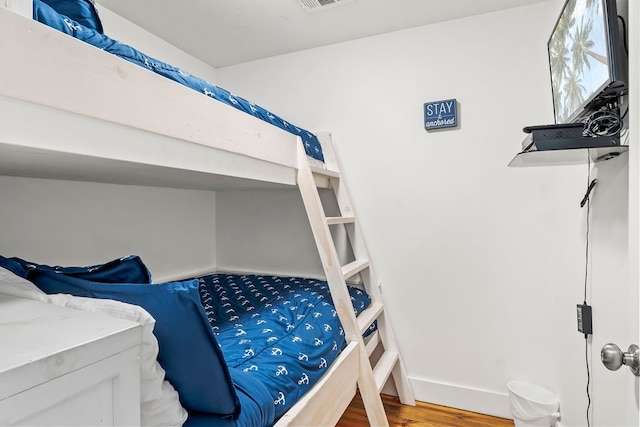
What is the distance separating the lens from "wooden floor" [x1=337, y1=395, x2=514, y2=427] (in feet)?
6.51

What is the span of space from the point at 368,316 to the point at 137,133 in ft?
4.98

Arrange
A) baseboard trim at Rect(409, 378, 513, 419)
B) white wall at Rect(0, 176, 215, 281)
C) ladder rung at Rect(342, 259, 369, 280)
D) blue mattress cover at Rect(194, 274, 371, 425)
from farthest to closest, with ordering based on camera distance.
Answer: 1. baseboard trim at Rect(409, 378, 513, 419)
2. ladder rung at Rect(342, 259, 369, 280)
3. white wall at Rect(0, 176, 215, 281)
4. blue mattress cover at Rect(194, 274, 371, 425)

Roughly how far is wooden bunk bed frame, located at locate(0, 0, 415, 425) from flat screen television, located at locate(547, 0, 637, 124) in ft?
3.60

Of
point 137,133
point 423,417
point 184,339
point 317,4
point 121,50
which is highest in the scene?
point 317,4

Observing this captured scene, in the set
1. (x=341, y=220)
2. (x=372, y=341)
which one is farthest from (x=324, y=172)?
(x=372, y=341)

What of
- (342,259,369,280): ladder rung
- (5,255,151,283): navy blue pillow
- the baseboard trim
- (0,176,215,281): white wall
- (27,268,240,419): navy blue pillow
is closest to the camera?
(27,268,240,419): navy blue pillow

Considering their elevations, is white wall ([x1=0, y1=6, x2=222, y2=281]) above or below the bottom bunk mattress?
above

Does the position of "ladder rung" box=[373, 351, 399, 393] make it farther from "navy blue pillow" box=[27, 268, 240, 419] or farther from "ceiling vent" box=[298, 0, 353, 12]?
"ceiling vent" box=[298, 0, 353, 12]

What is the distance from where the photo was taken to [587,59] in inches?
44.8

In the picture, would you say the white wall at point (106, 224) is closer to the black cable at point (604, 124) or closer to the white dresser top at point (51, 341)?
the white dresser top at point (51, 341)

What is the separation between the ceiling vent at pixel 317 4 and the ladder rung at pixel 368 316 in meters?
1.71

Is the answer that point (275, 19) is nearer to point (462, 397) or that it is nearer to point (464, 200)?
point (464, 200)

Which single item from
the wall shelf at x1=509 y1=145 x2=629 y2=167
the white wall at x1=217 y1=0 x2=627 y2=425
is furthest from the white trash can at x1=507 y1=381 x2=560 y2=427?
the wall shelf at x1=509 y1=145 x2=629 y2=167

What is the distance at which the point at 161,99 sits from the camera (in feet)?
3.24
